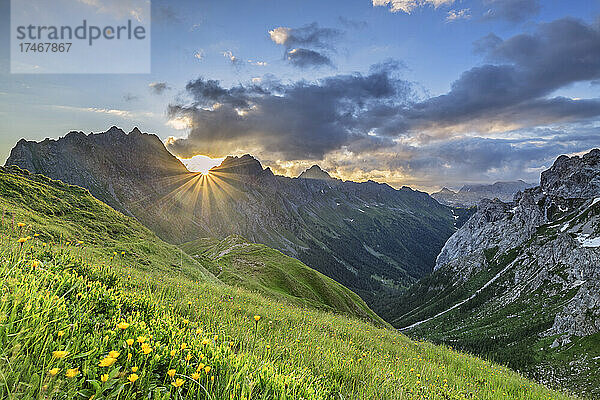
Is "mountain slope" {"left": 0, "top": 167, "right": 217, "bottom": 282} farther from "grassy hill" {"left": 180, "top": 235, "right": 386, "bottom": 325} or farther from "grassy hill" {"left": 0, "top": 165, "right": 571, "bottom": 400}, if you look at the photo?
"grassy hill" {"left": 180, "top": 235, "right": 386, "bottom": 325}

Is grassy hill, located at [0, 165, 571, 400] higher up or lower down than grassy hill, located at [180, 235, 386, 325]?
higher up

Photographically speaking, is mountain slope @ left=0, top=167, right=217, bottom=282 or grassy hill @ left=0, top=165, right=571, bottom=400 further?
mountain slope @ left=0, top=167, right=217, bottom=282

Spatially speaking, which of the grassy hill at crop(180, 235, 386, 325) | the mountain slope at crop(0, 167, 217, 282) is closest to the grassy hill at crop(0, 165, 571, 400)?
the mountain slope at crop(0, 167, 217, 282)

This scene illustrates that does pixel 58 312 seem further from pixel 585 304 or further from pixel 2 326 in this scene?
pixel 585 304

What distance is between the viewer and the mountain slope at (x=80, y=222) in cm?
2084

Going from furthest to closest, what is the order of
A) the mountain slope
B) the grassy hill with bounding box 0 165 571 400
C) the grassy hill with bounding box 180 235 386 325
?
the grassy hill with bounding box 180 235 386 325 < the mountain slope < the grassy hill with bounding box 0 165 571 400

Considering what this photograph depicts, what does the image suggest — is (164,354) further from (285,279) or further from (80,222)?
(285,279)

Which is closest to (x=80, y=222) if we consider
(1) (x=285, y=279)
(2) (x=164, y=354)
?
(2) (x=164, y=354)

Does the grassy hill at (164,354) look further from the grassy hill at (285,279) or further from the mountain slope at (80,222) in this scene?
the grassy hill at (285,279)

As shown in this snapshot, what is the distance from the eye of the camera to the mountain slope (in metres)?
20.8

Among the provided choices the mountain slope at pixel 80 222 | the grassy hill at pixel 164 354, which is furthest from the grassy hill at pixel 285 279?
the grassy hill at pixel 164 354

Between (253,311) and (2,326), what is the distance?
8269mm

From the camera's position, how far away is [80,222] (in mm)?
26125

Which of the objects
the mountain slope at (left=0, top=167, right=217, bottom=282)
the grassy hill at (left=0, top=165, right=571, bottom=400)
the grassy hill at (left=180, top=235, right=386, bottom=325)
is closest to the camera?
the grassy hill at (left=0, top=165, right=571, bottom=400)
